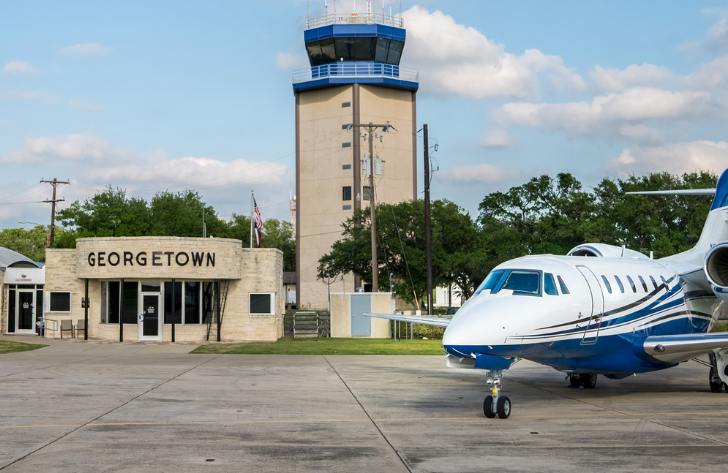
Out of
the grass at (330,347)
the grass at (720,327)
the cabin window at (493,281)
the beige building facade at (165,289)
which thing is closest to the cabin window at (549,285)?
the cabin window at (493,281)

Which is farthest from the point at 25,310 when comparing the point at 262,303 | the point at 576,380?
the point at 576,380

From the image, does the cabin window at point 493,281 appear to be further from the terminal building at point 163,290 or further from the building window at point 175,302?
the building window at point 175,302

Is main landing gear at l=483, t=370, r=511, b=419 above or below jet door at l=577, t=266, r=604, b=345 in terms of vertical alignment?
below

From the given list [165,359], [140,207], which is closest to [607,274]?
[165,359]

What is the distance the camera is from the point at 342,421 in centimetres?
1300

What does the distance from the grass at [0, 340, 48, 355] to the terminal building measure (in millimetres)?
2729

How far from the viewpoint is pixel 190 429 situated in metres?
12.0

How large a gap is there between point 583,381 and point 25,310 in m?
31.1

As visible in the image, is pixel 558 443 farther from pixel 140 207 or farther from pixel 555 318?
pixel 140 207

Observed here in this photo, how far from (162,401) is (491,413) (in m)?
6.85

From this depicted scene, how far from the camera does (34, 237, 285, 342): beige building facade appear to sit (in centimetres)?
3275

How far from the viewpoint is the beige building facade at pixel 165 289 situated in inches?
1289

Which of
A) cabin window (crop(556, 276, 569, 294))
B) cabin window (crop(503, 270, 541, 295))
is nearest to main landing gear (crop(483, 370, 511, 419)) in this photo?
cabin window (crop(503, 270, 541, 295))

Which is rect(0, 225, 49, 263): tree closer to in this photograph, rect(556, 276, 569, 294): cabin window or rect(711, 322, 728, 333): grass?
rect(711, 322, 728, 333): grass
